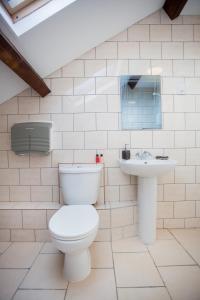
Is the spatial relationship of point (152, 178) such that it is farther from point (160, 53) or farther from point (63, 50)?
point (63, 50)

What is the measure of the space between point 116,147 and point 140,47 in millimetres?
1114

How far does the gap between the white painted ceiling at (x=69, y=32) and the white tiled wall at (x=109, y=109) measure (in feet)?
0.31

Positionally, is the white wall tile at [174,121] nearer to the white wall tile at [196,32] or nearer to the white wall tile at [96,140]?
the white wall tile at [96,140]

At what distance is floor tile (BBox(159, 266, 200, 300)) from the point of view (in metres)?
1.22

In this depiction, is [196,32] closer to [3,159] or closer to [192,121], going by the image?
[192,121]

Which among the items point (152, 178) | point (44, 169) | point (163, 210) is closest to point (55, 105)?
point (44, 169)

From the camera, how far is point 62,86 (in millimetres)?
2006

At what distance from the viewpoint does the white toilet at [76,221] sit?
1.20m

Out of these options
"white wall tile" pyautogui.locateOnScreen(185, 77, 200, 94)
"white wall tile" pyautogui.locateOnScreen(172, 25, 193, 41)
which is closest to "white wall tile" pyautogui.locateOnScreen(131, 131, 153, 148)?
"white wall tile" pyautogui.locateOnScreen(185, 77, 200, 94)

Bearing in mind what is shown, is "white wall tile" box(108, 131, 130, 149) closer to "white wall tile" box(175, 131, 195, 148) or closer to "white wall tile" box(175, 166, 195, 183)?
"white wall tile" box(175, 131, 195, 148)

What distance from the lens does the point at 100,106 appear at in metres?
2.02

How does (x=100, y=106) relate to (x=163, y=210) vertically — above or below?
above

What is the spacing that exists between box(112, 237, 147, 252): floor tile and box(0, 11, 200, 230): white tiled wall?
417mm

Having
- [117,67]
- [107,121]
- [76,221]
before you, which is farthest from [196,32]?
[76,221]
